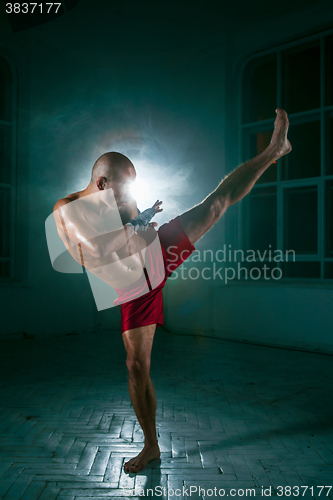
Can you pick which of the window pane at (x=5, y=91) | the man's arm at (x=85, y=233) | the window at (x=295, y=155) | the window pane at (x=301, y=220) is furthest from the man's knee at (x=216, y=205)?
the window pane at (x=5, y=91)

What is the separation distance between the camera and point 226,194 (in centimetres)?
257

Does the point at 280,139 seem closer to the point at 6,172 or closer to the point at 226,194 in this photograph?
the point at 226,194

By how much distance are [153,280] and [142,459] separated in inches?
43.6

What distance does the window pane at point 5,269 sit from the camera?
6.57 m

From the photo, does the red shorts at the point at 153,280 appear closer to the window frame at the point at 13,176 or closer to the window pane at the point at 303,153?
the window pane at the point at 303,153

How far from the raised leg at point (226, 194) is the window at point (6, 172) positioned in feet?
16.1

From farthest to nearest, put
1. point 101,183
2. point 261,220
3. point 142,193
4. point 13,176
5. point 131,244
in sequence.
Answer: point 142,193 → point 261,220 → point 13,176 → point 101,183 → point 131,244

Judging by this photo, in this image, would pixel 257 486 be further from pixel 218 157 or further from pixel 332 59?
pixel 332 59

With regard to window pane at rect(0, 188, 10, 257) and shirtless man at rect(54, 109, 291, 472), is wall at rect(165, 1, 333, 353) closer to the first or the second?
window pane at rect(0, 188, 10, 257)

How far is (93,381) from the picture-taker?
417cm

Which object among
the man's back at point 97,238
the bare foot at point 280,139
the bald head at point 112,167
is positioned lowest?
the man's back at point 97,238

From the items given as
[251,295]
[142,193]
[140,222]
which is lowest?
[251,295]

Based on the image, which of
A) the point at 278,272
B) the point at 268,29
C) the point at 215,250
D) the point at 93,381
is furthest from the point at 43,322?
the point at 268,29

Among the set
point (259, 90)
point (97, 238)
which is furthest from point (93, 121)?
point (97, 238)
